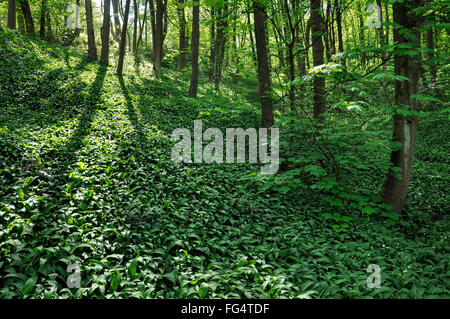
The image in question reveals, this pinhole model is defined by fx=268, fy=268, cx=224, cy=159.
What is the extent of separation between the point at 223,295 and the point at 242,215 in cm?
245

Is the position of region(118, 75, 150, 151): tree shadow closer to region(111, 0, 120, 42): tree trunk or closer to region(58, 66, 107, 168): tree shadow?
region(58, 66, 107, 168): tree shadow

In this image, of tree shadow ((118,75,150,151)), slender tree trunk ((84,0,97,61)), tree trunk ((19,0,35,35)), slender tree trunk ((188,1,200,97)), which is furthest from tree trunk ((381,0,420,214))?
tree trunk ((19,0,35,35))

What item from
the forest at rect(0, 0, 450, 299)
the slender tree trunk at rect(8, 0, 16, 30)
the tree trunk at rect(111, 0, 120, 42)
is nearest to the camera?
the forest at rect(0, 0, 450, 299)

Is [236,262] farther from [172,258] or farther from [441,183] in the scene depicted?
[441,183]

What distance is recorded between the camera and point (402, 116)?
5770mm

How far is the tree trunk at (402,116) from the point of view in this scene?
5609mm

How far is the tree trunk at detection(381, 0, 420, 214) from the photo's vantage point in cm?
561

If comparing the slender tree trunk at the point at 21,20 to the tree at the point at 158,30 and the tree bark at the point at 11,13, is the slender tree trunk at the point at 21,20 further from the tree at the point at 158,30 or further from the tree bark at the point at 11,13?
the tree at the point at 158,30

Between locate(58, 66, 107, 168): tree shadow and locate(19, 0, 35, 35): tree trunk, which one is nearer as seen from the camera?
locate(58, 66, 107, 168): tree shadow

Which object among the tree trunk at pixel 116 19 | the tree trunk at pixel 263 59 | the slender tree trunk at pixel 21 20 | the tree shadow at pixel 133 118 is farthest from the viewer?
the tree trunk at pixel 116 19

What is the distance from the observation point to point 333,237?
5.33 meters

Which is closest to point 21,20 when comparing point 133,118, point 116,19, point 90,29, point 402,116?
point 90,29

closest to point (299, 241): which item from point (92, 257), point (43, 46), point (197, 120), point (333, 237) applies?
point (333, 237)

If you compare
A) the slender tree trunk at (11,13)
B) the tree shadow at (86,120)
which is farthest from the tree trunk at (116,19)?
the tree shadow at (86,120)
